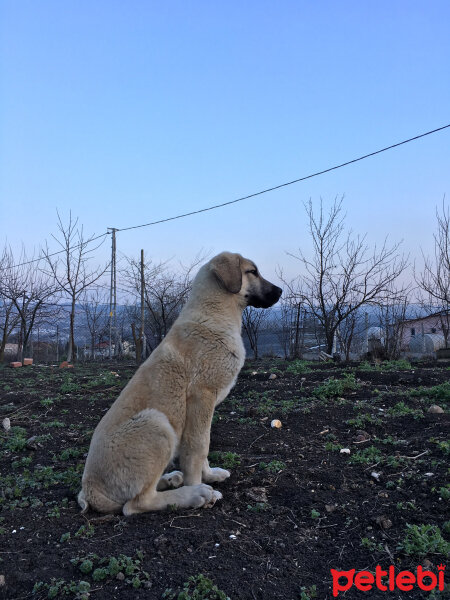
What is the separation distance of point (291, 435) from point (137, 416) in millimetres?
2334

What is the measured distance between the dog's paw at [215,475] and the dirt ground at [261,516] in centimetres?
6

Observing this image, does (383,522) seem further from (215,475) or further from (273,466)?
(215,475)

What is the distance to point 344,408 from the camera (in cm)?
601

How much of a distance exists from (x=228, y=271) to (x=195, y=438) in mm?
1443

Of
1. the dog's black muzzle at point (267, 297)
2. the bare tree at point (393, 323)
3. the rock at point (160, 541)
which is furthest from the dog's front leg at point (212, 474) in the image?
the bare tree at point (393, 323)

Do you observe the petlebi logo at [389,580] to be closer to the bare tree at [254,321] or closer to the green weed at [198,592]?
the green weed at [198,592]

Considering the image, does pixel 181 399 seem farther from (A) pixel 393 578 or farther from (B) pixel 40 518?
(A) pixel 393 578

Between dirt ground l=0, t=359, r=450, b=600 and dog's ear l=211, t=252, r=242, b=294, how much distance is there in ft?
5.36

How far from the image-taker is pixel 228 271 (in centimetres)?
411

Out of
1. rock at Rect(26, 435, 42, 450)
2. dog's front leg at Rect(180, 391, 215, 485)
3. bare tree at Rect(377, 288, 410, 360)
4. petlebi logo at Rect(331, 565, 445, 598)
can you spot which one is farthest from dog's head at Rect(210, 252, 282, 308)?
bare tree at Rect(377, 288, 410, 360)

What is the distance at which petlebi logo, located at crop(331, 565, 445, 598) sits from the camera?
232 cm

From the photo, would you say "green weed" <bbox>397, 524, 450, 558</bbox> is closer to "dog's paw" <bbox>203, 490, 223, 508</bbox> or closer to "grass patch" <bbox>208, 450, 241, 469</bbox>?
"dog's paw" <bbox>203, 490, 223, 508</bbox>

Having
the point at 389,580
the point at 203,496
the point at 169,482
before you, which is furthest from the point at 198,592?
the point at 169,482

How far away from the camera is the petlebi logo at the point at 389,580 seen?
2322mm
